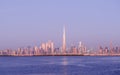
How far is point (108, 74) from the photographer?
5897cm

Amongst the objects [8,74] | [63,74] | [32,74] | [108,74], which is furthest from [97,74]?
[8,74]

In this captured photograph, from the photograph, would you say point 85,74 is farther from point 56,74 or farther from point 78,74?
point 56,74

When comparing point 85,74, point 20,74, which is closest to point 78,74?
point 85,74

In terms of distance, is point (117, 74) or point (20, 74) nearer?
point (117, 74)

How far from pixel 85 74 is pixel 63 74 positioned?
4.37 metres

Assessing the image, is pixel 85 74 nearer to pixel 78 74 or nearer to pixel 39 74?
pixel 78 74

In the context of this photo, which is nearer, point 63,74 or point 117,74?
point 117,74

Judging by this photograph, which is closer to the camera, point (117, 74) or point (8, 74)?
point (117, 74)

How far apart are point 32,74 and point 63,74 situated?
17.9 feet

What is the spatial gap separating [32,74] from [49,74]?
2.90m

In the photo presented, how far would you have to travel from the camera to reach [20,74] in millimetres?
62219

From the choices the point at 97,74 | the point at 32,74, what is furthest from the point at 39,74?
the point at 97,74

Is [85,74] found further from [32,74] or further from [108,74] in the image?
[32,74]

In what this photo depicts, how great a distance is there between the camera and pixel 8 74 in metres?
62.4
